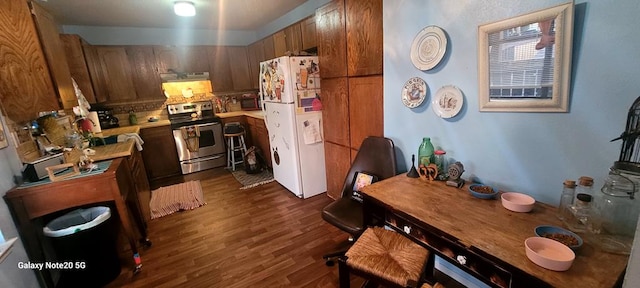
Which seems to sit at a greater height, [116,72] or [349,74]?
[116,72]

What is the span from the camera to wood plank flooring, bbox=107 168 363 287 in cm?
Result: 183

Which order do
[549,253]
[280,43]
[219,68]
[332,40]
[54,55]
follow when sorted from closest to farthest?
[549,253] < [54,55] < [332,40] < [280,43] < [219,68]

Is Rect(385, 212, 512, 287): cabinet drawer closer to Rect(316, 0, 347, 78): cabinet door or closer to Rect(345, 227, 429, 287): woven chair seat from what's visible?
Rect(345, 227, 429, 287): woven chair seat

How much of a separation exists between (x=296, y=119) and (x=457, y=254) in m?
2.09

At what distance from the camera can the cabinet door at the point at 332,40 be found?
87.1 inches

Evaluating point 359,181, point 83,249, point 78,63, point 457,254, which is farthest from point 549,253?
point 78,63

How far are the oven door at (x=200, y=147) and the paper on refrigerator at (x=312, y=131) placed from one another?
82.5 inches

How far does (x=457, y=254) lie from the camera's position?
41.3 inches

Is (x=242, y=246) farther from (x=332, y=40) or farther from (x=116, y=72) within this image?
(x=116, y=72)

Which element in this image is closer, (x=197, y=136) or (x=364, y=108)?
(x=364, y=108)

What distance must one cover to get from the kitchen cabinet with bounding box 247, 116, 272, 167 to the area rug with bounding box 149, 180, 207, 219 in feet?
3.44

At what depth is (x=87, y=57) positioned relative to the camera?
3.42 meters

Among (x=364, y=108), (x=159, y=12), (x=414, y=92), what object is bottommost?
(x=364, y=108)

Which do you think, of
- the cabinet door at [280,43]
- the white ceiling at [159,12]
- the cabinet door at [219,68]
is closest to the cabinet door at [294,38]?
the cabinet door at [280,43]
